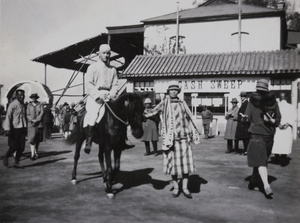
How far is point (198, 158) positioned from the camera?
417 inches

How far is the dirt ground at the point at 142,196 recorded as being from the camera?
4.72 m

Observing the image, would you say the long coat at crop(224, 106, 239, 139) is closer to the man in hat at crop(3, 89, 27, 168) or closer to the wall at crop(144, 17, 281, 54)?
the man in hat at crop(3, 89, 27, 168)

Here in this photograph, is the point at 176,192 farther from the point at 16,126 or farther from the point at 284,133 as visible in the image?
the point at 16,126

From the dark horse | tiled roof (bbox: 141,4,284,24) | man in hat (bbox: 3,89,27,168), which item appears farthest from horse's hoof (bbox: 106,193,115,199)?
tiled roof (bbox: 141,4,284,24)

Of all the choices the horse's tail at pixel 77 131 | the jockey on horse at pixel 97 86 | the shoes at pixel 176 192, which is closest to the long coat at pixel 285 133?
the shoes at pixel 176 192

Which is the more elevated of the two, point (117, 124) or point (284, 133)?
point (117, 124)

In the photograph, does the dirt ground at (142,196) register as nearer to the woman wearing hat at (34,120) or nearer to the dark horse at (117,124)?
the dark horse at (117,124)

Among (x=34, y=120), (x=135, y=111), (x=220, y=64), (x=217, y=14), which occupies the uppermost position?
(x=217, y=14)

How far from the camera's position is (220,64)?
1895 cm

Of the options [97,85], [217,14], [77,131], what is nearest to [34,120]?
[77,131]

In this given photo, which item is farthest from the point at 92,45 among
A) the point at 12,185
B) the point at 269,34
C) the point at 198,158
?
the point at 12,185

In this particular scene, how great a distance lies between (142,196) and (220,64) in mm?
14412

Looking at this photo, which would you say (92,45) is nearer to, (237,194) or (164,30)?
(164,30)

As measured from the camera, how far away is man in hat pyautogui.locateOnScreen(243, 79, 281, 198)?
5.90m
